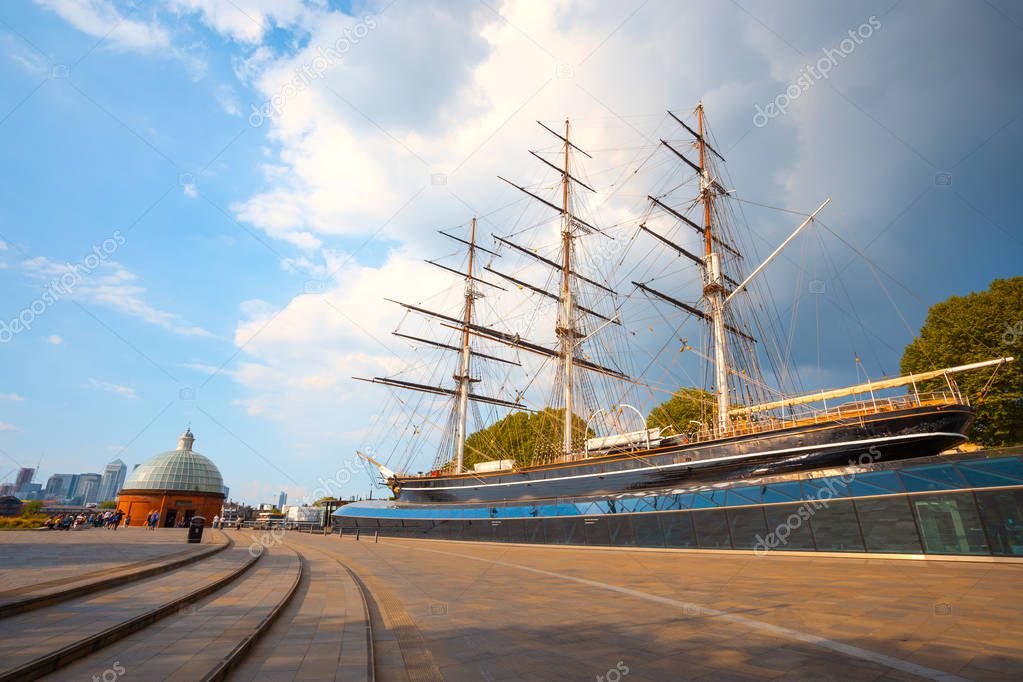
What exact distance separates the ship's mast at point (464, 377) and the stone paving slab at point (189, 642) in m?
32.3

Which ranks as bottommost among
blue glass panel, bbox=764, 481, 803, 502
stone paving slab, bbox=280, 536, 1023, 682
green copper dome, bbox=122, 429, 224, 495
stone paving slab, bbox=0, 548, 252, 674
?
stone paving slab, bbox=280, 536, 1023, 682

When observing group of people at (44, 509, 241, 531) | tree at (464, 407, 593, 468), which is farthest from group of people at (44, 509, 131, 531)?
tree at (464, 407, 593, 468)

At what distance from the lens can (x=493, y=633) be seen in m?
6.74

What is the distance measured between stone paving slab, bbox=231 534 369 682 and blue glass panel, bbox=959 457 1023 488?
16923mm

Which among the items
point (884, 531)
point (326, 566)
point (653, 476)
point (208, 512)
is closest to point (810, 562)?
point (884, 531)

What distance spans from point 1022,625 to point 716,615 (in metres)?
3.97

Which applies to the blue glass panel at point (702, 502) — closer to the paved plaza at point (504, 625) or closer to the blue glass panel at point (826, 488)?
the blue glass panel at point (826, 488)

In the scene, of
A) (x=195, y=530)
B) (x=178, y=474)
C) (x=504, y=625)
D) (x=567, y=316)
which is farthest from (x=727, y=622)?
(x=178, y=474)

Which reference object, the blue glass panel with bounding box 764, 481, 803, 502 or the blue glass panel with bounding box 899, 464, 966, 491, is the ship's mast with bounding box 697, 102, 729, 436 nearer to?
the blue glass panel with bounding box 764, 481, 803, 502

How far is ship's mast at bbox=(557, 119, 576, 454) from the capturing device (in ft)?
115

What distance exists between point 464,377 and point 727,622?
36.9 m

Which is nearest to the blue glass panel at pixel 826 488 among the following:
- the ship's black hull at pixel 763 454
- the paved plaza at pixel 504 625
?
the ship's black hull at pixel 763 454

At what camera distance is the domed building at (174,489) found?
154 feet

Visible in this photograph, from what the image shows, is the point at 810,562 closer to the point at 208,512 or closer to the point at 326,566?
the point at 326,566
